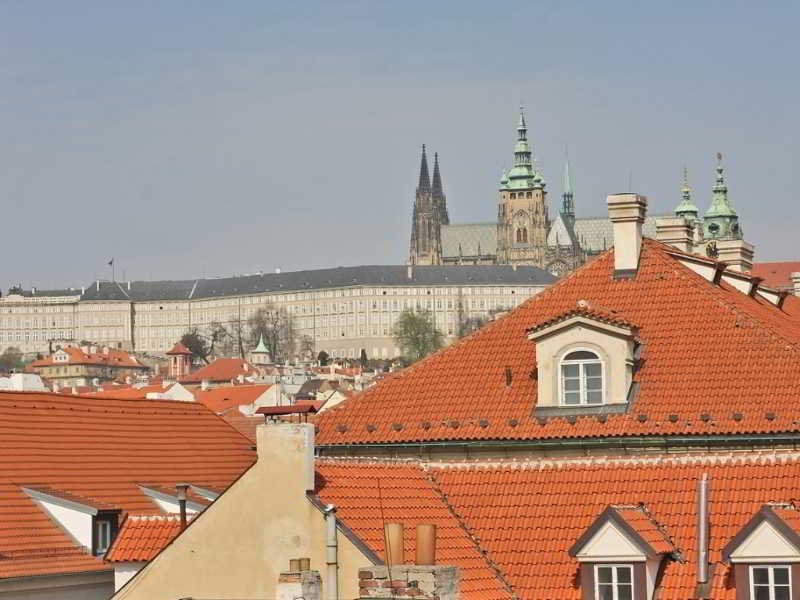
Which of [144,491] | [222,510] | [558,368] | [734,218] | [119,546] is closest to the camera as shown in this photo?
[222,510]

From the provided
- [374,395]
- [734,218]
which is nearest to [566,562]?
[374,395]

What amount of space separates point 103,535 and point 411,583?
857 centimetres

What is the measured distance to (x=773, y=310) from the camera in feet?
74.6

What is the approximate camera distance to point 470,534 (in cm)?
1533

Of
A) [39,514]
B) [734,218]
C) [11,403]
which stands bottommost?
[39,514]

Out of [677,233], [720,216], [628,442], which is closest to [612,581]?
[628,442]

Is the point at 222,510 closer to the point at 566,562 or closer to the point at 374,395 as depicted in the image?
the point at 566,562

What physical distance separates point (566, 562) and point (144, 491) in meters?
7.89

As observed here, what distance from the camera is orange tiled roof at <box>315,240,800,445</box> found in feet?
58.2

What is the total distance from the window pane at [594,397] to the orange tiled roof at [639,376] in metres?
0.31

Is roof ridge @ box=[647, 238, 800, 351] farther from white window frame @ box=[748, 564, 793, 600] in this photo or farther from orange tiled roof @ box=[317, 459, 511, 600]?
white window frame @ box=[748, 564, 793, 600]

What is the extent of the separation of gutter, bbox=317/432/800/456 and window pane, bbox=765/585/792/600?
11.2ft

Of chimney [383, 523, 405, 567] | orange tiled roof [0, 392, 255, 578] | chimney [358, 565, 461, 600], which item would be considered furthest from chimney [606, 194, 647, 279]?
chimney [358, 565, 461, 600]

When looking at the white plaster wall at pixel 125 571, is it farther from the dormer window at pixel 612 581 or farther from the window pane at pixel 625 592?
the window pane at pixel 625 592
